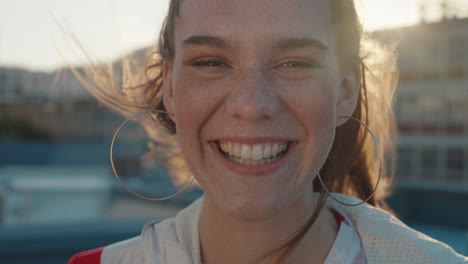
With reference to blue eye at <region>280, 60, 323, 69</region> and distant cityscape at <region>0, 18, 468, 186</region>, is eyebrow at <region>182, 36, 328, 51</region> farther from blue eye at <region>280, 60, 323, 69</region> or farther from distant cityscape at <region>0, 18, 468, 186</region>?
distant cityscape at <region>0, 18, 468, 186</region>

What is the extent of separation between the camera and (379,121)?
2.07 m

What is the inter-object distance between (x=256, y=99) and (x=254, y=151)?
0.16m

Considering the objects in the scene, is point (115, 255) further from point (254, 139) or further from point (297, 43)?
point (297, 43)

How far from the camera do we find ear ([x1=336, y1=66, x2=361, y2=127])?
5.11ft

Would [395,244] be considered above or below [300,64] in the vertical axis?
below

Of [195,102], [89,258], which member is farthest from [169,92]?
[89,258]

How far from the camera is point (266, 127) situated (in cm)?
133

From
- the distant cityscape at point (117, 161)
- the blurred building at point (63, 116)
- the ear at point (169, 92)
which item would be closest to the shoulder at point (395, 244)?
the ear at point (169, 92)

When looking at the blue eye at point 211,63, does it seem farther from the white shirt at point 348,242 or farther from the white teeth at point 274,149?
the white shirt at point 348,242

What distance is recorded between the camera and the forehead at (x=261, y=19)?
4.33ft

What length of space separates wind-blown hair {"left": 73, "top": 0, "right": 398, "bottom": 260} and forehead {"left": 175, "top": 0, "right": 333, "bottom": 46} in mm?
196

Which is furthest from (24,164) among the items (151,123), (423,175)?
(423,175)

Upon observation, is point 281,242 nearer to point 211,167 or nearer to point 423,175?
point 211,167

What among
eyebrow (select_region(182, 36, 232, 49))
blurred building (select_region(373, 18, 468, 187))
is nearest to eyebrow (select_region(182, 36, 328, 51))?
eyebrow (select_region(182, 36, 232, 49))
